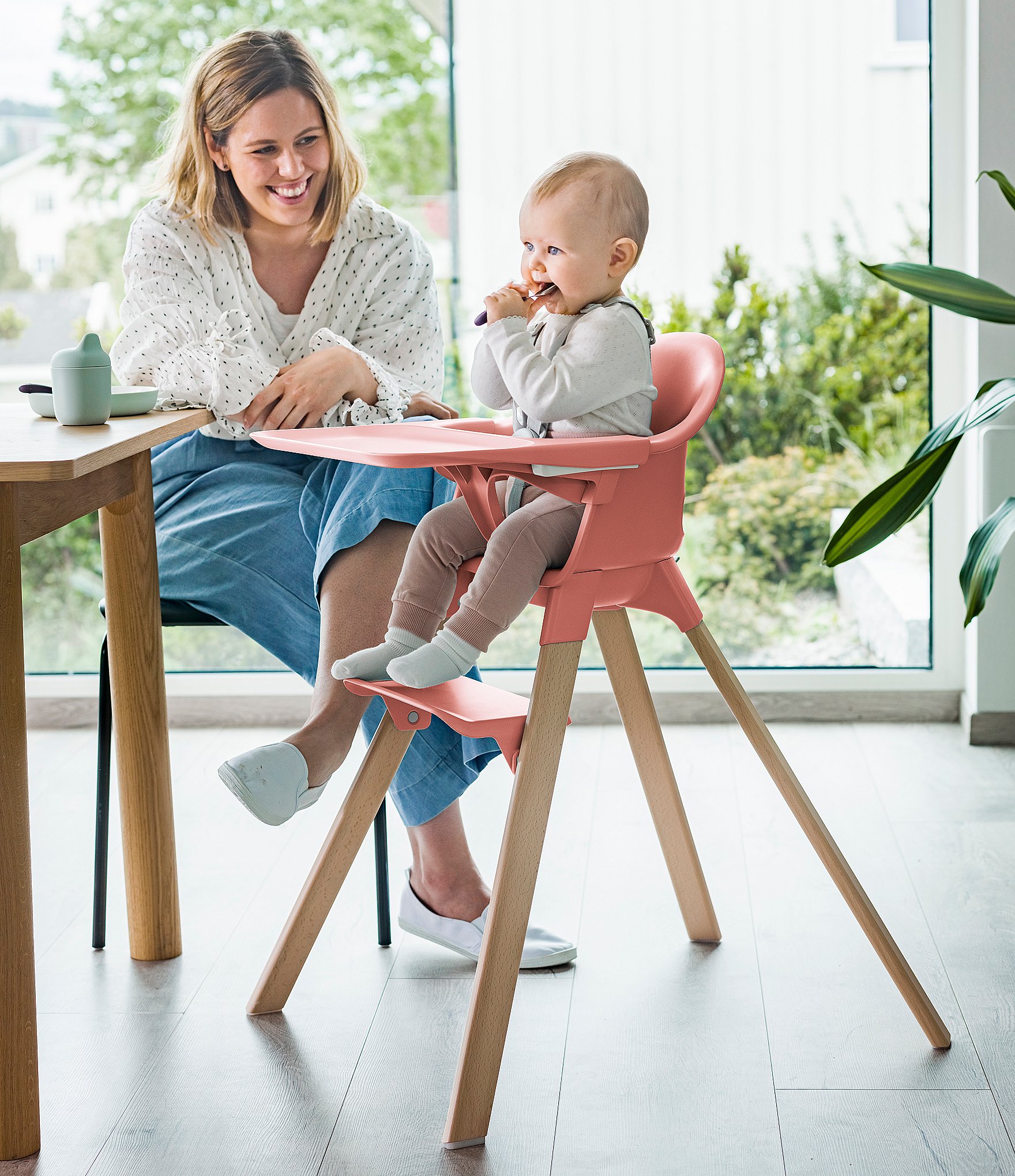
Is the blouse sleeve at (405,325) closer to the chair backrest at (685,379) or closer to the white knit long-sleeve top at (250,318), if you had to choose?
the white knit long-sleeve top at (250,318)

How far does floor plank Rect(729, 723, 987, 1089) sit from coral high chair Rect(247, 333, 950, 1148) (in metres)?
0.08

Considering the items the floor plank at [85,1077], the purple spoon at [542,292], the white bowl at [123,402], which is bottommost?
the floor plank at [85,1077]

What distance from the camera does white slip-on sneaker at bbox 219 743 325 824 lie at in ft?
5.05

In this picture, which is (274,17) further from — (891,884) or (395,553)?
(891,884)

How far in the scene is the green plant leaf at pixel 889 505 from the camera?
180 centimetres

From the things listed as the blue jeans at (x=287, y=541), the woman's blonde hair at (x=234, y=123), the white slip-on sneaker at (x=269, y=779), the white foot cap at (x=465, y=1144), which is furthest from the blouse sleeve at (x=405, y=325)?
the white foot cap at (x=465, y=1144)

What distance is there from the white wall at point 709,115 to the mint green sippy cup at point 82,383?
1498 mm

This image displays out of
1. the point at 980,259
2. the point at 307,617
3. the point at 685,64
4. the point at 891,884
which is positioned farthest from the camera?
the point at 685,64

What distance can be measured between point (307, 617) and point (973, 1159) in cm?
109

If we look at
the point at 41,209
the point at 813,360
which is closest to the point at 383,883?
the point at 813,360

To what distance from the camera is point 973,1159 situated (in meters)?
1.38

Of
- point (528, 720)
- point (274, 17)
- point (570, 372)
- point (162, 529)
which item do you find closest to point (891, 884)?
point (528, 720)

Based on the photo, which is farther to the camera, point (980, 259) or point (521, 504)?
point (980, 259)

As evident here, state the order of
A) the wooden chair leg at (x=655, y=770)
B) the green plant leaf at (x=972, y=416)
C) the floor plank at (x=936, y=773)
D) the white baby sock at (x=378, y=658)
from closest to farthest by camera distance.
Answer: the white baby sock at (x=378, y=658) → the wooden chair leg at (x=655, y=770) → the green plant leaf at (x=972, y=416) → the floor plank at (x=936, y=773)
